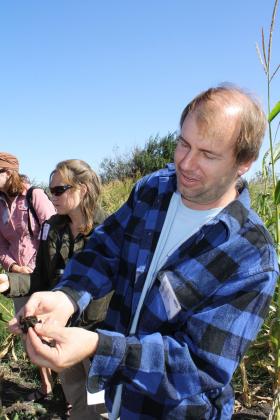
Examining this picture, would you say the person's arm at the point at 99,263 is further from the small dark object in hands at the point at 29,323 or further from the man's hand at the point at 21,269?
the man's hand at the point at 21,269

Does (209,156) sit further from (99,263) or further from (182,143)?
(99,263)

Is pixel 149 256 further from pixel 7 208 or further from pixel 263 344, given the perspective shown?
pixel 7 208

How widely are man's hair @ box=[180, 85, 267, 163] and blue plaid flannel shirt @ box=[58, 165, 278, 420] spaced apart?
172 mm

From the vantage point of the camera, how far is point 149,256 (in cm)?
150

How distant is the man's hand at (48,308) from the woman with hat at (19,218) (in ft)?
6.61

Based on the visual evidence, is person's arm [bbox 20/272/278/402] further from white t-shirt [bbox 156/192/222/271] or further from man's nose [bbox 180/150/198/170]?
man's nose [bbox 180/150/198/170]

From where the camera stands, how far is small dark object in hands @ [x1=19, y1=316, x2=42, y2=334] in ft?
4.09

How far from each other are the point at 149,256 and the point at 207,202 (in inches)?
10.3

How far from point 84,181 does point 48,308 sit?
1607 millimetres

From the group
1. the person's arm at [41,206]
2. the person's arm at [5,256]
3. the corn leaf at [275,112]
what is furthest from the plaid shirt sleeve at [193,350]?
the person's arm at [5,256]

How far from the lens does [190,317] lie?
4.25ft

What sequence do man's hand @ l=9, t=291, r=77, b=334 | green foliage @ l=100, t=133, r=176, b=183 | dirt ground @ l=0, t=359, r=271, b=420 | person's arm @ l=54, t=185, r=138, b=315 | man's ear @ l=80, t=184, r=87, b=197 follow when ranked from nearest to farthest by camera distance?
man's hand @ l=9, t=291, r=77, b=334
person's arm @ l=54, t=185, r=138, b=315
man's ear @ l=80, t=184, r=87, b=197
dirt ground @ l=0, t=359, r=271, b=420
green foliage @ l=100, t=133, r=176, b=183

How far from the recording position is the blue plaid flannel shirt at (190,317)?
1.24m

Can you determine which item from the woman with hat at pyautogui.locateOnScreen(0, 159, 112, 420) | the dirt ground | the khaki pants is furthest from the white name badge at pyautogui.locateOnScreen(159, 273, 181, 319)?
the dirt ground
